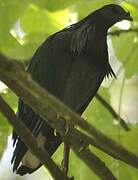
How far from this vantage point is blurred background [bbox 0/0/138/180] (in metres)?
1.24

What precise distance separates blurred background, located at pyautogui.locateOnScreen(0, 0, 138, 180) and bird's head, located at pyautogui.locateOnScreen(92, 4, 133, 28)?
0.8 inches

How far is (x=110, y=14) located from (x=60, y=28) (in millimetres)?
161

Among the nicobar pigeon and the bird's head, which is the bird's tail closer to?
the nicobar pigeon

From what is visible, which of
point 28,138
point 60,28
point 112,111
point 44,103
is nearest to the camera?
point 44,103

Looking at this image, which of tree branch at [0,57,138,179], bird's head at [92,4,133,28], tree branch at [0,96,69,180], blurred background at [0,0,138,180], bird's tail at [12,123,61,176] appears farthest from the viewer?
bird's head at [92,4,133,28]

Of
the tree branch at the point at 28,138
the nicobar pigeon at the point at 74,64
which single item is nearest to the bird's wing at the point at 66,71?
the nicobar pigeon at the point at 74,64

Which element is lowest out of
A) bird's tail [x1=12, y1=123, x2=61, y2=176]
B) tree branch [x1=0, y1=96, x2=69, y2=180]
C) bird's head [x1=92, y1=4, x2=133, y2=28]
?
bird's tail [x1=12, y1=123, x2=61, y2=176]

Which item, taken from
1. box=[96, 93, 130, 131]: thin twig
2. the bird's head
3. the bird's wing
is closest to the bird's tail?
the bird's wing

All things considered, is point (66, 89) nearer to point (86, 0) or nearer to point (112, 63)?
point (112, 63)

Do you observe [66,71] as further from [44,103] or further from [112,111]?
[44,103]

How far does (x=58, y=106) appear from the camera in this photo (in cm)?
70

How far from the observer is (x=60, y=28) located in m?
1.51

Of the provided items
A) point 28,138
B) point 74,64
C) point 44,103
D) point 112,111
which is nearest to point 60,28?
point 74,64

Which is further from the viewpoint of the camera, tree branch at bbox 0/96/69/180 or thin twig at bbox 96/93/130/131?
thin twig at bbox 96/93/130/131
